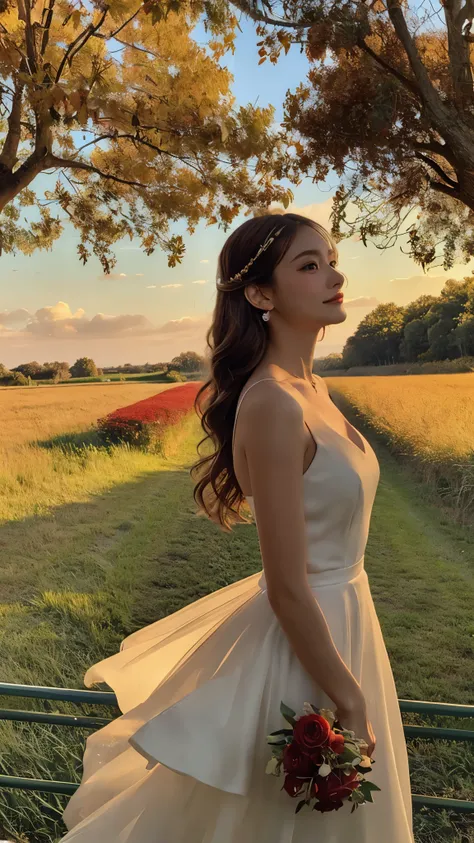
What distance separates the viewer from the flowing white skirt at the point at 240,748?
879 millimetres

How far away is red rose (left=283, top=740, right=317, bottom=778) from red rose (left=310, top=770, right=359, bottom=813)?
0.02m

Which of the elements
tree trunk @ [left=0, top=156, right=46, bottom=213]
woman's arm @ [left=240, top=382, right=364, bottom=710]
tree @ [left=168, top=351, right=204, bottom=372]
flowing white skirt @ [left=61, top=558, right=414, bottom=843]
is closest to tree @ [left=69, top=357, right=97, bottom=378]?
tree @ [left=168, top=351, right=204, bottom=372]

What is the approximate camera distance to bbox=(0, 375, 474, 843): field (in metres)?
3.28

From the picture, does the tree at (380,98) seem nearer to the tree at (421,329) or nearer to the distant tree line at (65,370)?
the tree at (421,329)

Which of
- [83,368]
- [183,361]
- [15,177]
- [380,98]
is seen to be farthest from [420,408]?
[15,177]

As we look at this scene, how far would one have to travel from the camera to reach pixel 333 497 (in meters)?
0.93

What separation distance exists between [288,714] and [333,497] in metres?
0.30

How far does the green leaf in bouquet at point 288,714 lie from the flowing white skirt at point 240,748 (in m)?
0.05

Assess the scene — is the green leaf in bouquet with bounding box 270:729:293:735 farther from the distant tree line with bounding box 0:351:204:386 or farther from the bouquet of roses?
the distant tree line with bounding box 0:351:204:386

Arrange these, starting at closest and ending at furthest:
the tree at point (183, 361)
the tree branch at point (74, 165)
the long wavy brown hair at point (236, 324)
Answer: the long wavy brown hair at point (236, 324)
the tree branch at point (74, 165)
the tree at point (183, 361)

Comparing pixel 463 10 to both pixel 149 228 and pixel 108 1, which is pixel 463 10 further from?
pixel 149 228

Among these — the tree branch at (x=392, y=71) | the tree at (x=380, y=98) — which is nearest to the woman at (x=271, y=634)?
the tree at (x=380, y=98)

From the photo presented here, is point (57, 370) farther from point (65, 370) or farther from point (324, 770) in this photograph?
point (324, 770)

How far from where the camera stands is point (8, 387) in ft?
11.4
